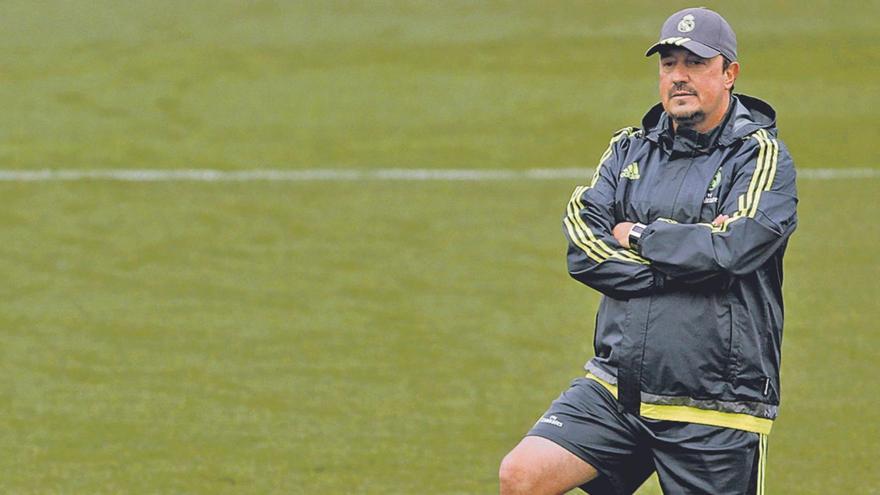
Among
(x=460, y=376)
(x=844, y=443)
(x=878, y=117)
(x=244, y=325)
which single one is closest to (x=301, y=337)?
(x=244, y=325)

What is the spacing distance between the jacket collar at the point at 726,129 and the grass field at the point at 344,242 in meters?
2.75

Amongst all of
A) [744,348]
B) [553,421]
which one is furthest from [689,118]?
[553,421]

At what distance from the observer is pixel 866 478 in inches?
308

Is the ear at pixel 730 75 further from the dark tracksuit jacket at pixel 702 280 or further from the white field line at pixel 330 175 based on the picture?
the white field line at pixel 330 175

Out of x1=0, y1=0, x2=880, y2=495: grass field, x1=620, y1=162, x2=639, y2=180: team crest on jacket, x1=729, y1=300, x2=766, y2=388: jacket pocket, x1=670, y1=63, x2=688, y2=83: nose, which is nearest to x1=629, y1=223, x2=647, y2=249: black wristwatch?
x1=620, y1=162, x2=639, y2=180: team crest on jacket

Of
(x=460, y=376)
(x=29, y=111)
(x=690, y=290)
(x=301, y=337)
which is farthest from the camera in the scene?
(x=29, y=111)

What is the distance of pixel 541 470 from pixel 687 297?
0.78 m

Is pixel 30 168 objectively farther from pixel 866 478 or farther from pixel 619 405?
pixel 619 405

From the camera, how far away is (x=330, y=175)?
12.7 metres

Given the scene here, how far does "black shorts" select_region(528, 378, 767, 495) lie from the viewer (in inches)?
213

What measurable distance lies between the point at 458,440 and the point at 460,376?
3.17 feet

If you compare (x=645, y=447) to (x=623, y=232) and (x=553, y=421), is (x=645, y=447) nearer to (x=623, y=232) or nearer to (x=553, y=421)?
(x=553, y=421)

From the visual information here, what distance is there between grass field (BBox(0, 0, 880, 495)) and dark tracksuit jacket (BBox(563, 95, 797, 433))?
251 cm

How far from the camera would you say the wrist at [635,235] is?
5477 millimetres
